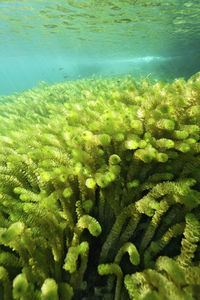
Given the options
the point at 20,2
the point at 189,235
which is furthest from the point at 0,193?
the point at 20,2

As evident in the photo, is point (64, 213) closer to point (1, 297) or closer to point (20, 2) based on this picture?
point (1, 297)

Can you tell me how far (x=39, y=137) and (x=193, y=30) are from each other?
28.8m

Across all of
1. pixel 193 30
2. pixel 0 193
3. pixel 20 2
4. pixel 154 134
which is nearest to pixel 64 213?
pixel 0 193

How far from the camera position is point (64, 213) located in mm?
1581

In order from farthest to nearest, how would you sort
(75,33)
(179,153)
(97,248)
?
1. (75,33)
2. (179,153)
3. (97,248)

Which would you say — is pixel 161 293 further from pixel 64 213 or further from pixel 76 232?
pixel 64 213

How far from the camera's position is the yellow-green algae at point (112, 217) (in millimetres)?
1181

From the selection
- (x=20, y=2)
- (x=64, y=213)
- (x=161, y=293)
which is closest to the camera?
(x=161, y=293)

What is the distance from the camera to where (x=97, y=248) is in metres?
1.70

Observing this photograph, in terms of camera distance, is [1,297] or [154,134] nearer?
[1,297]

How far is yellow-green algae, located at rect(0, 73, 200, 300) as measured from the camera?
3.87 feet

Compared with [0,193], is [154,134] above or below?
above

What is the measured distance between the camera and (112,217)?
5.70ft

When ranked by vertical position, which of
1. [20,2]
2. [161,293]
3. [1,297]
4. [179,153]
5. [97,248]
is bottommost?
[97,248]
